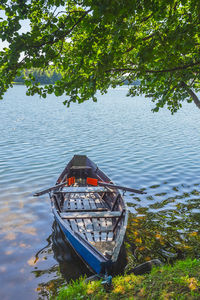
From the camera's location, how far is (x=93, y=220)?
962cm

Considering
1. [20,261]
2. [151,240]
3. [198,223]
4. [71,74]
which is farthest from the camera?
[198,223]

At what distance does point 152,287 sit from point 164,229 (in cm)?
521

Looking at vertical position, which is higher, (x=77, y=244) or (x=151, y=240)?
(x=77, y=244)

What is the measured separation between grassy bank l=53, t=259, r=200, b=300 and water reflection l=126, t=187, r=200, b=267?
8.09ft

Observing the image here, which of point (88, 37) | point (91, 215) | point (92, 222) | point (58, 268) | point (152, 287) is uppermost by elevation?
point (88, 37)

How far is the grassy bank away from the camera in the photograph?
504 cm

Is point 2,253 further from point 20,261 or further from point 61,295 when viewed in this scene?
point 61,295

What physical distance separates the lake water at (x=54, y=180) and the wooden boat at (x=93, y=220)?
37.9 inches

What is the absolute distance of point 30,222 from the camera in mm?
11195

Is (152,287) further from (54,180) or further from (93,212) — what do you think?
(54,180)

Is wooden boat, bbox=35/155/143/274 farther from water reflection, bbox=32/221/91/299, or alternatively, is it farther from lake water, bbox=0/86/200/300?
lake water, bbox=0/86/200/300

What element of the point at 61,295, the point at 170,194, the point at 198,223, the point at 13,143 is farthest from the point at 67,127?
the point at 61,295

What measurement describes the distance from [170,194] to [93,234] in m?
6.62

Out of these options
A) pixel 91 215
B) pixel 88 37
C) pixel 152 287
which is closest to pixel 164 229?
pixel 91 215
